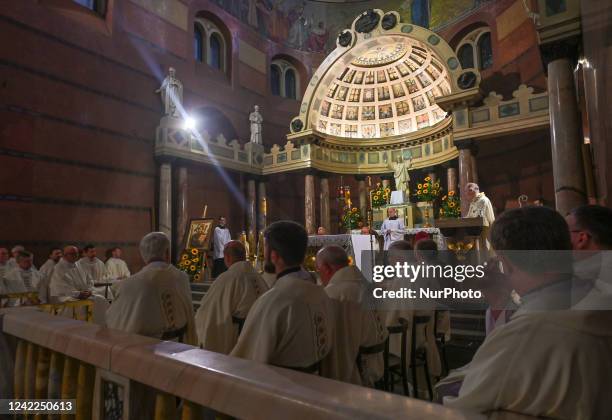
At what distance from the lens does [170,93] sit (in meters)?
12.7

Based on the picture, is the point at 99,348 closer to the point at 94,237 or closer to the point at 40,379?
the point at 40,379

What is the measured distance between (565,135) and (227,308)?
19.8ft

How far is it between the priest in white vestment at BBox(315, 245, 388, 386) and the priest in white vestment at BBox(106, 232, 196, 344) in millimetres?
1245

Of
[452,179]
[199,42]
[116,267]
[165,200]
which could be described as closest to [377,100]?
[452,179]

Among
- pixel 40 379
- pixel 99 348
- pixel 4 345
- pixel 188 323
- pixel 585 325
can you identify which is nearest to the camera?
pixel 585 325

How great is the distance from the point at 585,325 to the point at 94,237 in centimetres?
1184

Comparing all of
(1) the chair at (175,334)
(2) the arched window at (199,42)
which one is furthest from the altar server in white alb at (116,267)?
(2) the arched window at (199,42)

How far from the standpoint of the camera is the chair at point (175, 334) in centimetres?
329

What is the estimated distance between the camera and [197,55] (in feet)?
49.3

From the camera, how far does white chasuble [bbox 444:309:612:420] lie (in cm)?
110

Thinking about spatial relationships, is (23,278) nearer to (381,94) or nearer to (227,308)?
(227,308)

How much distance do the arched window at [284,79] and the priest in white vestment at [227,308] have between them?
14.7m

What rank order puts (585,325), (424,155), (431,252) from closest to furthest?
(585,325) → (431,252) → (424,155)

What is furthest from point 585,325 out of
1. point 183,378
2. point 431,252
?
point 431,252
